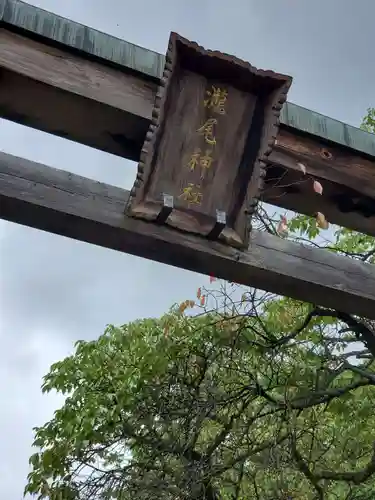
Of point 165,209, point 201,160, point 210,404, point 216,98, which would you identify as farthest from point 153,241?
point 210,404

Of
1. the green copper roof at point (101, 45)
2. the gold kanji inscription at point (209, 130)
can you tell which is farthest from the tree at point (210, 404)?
the gold kanji inscription at point (209, 130)

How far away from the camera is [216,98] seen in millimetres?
1576

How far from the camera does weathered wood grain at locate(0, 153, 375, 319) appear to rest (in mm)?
1446

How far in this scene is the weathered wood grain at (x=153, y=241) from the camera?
1.45 meters

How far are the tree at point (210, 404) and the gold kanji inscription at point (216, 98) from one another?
1275mm

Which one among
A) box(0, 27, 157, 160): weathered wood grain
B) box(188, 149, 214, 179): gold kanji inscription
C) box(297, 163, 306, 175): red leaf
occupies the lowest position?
box(188, 149, 214, 179): gold kanji inscription

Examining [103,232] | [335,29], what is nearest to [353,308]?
[103,232]

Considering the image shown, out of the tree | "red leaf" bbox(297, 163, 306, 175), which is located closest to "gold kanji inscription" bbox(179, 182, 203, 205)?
"red leaf" bbox(297, 163, 306, 175)

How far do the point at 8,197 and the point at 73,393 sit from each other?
220 cm

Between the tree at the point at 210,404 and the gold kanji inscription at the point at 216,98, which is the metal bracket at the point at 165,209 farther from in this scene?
the tree at the point at 210,404

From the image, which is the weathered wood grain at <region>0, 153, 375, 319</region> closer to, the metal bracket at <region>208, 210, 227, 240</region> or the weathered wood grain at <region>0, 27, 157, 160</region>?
the metal bracket at <region>208, 210, 227, 240</region>

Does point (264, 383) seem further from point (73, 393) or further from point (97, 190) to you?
point (97, 190)

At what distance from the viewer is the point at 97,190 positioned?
1.53 m

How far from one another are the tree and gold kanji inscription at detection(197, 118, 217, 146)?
1234 mm
